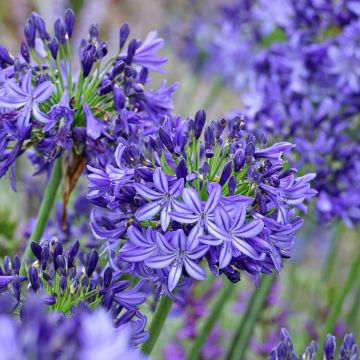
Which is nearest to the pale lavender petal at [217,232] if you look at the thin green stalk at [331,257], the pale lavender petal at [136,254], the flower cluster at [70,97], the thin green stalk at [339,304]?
the pale lavender petal at [136,254]

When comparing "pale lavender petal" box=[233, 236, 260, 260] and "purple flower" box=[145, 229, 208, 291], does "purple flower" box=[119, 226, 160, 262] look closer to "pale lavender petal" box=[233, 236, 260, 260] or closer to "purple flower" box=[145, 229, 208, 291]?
"purple flower" box=[145, 229, 208, 291]

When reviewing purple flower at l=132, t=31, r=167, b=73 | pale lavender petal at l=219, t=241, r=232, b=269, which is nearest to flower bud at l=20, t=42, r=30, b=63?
purple flower at l=132, t=31, r=167, b=73

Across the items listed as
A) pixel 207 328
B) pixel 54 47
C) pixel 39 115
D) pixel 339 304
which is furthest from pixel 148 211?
pixel 339 304

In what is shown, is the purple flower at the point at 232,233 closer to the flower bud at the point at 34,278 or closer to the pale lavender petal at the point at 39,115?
the flower bud at the point at 34,278

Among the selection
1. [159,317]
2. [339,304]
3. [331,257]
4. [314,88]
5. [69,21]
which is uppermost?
[314,88]

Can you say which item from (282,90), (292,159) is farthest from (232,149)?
(282,90)

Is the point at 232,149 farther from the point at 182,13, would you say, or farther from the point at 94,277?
the point at 182,13

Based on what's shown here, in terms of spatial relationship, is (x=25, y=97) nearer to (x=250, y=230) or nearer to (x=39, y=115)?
(x=39, y=115)
